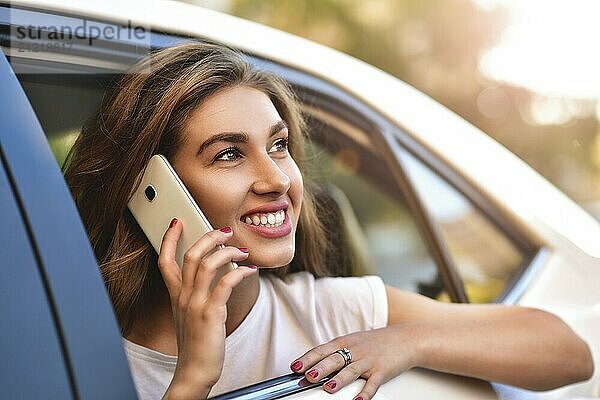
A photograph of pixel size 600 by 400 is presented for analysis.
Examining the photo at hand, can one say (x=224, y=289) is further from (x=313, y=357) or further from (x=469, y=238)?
(x=469, y=238)

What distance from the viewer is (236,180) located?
1639 mm

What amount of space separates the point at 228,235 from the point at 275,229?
192 mm

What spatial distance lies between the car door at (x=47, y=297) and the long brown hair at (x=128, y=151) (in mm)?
412

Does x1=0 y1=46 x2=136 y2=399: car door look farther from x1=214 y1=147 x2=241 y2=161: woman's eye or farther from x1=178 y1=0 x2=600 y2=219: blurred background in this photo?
x1=178 y1=0 x2=600 y2=219: blurred background

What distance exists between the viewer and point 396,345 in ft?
5.40

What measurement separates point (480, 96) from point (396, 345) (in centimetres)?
737

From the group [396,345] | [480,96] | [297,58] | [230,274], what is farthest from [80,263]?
[480,96]

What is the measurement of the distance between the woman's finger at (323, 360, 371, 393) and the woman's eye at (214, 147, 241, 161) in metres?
0.41

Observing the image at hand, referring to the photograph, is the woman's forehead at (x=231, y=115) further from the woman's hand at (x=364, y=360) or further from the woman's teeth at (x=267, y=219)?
the woman's hand at (x=364, y=360)

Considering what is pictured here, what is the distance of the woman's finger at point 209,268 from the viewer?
139 centimetres

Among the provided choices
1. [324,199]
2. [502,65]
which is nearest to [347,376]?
[324,199]

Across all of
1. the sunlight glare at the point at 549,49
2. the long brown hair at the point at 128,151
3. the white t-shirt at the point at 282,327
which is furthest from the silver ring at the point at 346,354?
the sunlight glare at the point at 549,49

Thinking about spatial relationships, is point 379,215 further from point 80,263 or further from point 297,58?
point 80,263

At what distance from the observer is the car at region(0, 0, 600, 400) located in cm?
115
